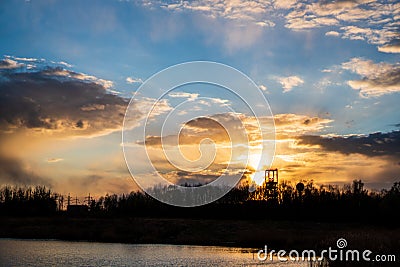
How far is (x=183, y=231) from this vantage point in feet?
245

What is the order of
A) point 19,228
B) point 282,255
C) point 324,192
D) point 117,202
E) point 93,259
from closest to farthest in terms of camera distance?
point 93,259 → point 282,255 → point 19,228 → point 324,192 → point 117,202

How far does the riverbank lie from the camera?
6119 centimetres

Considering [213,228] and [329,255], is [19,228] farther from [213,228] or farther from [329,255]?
[329,255]

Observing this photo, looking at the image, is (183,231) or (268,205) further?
(268,205)

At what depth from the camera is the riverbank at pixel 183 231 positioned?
61.2 m

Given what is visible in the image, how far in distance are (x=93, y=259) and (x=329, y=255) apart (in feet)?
60.5

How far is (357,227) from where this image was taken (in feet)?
248

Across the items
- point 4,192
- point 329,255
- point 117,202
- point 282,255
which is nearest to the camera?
point 329,255

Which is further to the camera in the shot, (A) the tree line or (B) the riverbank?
(A) the tree line

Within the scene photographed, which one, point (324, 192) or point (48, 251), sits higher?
point (324, 192)

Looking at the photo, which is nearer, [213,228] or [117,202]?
[213,228]

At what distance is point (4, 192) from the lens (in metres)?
137

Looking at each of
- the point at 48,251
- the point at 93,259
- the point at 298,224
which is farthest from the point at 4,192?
the point at 93,259

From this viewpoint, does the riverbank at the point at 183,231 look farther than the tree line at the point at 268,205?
No
